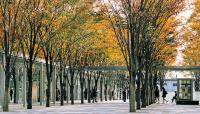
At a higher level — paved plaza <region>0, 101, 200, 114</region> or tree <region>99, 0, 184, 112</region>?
tree <region>99, 0, 184, 112</region>

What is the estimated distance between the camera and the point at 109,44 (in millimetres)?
50156

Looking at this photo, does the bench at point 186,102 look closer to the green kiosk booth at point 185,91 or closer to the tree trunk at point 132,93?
the green kiosk booth at point 185,91

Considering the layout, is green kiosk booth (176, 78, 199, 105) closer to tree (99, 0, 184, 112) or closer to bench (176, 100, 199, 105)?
bench (176, 100, 199, 105)

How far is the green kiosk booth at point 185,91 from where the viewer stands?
1791 inches

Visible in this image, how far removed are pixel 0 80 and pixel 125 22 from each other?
37.2 ft

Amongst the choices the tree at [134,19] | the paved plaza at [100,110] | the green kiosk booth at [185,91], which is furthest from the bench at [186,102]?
the tree at [134,19]

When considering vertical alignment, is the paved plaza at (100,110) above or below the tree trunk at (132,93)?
below

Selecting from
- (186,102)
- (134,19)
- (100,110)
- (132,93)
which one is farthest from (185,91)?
(134,19)

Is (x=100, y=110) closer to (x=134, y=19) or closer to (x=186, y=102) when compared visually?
(x=134, y=19)

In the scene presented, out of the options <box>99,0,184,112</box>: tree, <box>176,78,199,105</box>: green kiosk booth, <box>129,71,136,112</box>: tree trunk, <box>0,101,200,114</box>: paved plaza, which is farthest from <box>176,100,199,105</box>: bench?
<box>129,71,136,112</box>: tree trunk

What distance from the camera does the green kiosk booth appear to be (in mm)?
45500

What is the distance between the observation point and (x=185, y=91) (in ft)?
151

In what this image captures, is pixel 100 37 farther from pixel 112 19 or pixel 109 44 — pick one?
pixel 112 19

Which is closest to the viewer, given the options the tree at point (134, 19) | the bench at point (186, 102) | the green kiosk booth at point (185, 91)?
the tree at point (134, 19)
